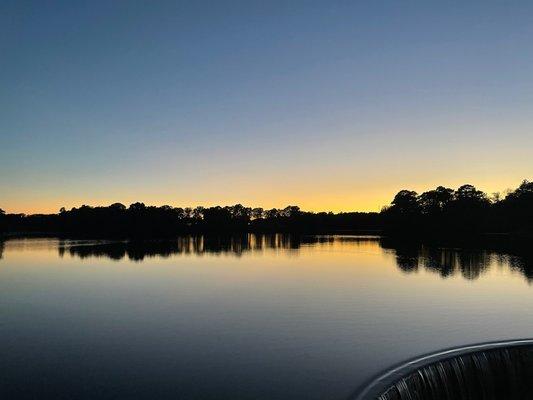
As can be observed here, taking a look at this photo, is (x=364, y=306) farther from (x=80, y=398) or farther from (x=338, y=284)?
(x=80, y=398)

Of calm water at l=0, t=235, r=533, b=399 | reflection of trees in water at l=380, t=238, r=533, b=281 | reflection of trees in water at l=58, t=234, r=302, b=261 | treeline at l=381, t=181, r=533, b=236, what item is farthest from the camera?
treeline at l=381, t=181, r=533, b=236

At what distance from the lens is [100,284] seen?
33688 mm

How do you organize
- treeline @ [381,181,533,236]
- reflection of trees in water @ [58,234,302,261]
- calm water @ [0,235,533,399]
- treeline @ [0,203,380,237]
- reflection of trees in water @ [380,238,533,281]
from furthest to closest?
treeline @ [0,203,380,237] < treeline @ [381,181,533,236] < reflection of trees in water @ [58,234,302,261] < reflection of trees in water @ [380,238,533,281] < calm water @ [0,235,533,399]

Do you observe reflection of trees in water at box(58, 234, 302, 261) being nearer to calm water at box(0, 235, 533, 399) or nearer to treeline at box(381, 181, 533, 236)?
calm water at box(0, 235, 533, 399)

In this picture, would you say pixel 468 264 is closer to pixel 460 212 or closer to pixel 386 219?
pixel 460 212

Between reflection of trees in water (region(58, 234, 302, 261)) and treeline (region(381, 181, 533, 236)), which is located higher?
treeline (region(381, 181, 533, 236))

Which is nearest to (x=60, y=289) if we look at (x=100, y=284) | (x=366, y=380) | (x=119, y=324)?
(x=100, y=284)

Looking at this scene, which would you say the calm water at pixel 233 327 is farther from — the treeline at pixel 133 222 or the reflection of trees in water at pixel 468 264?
the treeline at pixel 133 222

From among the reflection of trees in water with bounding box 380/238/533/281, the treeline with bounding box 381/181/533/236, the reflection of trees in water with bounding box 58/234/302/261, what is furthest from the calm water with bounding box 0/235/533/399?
the treeline with bounding box 381/181/533/236

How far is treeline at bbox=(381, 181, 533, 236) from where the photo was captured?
A: 100950 mm

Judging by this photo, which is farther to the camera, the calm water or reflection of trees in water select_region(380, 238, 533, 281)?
reflection of trees in water select_region(380, 238, 533, 281)

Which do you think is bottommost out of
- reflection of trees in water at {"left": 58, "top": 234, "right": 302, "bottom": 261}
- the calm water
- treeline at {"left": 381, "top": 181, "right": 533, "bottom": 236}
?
the calm water

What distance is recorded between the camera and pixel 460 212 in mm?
129000

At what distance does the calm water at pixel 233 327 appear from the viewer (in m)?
13.5
